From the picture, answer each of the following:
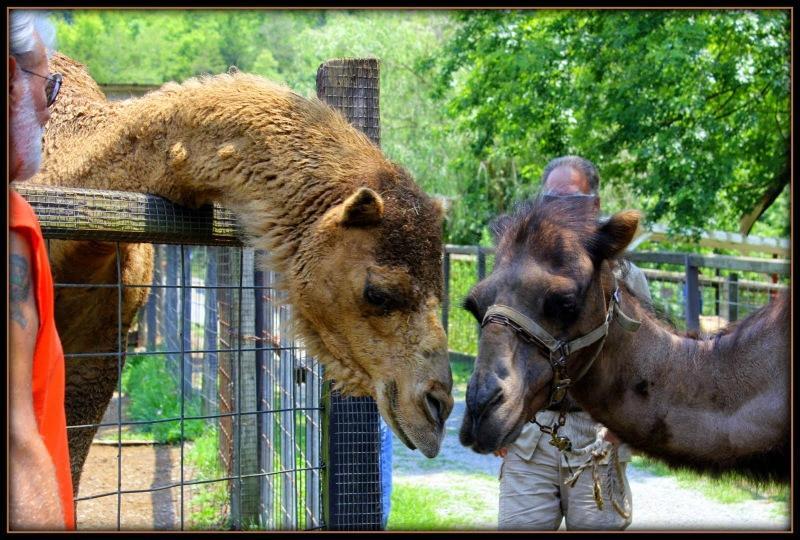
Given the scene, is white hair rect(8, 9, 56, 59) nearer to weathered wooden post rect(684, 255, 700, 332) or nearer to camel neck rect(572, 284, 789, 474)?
camel neck rect(572, 284, 789, 474)

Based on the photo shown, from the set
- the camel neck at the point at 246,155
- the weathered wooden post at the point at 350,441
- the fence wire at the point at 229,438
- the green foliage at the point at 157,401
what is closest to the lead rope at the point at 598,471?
the weathered wooden post at the point at 350,441

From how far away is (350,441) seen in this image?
12.6 ft

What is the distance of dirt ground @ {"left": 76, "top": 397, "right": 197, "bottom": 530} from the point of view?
298 inches

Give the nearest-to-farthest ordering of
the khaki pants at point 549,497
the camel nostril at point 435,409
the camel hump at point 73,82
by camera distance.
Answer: the camel nostril at point 435,409 → the camel hump at point 73,82 → the khaki pants at point 549,497

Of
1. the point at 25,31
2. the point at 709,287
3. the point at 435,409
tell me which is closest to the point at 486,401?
the point at 435,409

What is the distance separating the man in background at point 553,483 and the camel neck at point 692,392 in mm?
634

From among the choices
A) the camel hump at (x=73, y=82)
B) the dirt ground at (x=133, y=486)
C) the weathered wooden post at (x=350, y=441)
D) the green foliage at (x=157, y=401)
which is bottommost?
the dirt ground at (x=133, y=486)

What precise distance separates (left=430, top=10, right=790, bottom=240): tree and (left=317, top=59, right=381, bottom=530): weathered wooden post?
802 centimetres

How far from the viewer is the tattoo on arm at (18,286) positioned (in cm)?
213

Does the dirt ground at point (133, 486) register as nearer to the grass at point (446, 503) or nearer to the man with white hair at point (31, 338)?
the grass at point (446, 503)

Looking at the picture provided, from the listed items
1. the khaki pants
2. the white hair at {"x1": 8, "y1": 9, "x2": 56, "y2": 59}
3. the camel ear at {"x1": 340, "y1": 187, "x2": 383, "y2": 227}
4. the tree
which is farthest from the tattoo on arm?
the tree

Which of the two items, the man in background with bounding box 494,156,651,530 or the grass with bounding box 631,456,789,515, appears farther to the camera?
the man in background with bounding box 494,156,651,530

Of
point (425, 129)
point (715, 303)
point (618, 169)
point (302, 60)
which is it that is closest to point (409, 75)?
point (425, 129)

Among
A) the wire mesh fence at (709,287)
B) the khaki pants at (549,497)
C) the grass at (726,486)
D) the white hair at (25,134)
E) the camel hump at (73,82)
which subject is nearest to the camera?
the white hair at (25,134)
